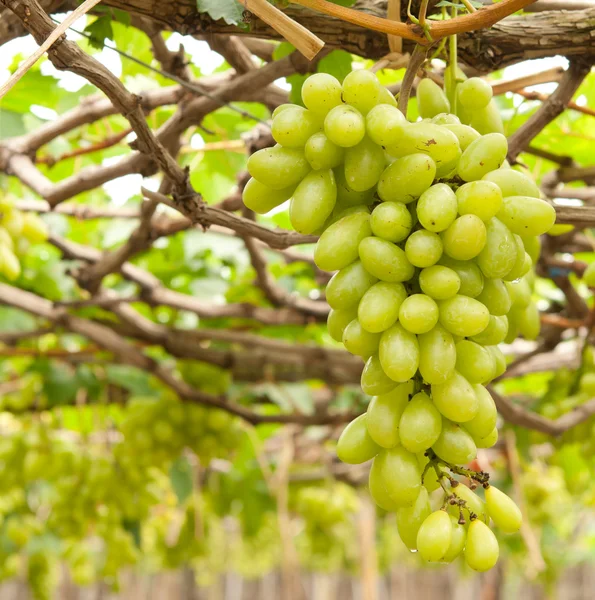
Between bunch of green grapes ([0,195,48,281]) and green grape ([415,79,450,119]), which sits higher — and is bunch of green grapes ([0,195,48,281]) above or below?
below

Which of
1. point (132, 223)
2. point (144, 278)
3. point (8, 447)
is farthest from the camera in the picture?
point (8, 447)

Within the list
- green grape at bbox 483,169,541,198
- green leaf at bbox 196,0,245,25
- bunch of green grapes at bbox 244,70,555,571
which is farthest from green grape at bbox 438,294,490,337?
green leaf at bbox 196,0,245,25

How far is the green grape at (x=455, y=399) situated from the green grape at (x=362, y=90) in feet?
0.77

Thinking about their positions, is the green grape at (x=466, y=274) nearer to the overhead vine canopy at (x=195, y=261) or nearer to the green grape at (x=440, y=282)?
the green grape at (x=440, y=282)

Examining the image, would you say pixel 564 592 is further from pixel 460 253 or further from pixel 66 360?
pixel 460 253

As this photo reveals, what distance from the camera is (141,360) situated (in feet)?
5.96

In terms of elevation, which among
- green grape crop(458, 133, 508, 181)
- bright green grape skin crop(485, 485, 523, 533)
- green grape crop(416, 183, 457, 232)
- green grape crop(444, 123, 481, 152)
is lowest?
bright green grape skin crop(485, 485, 523, 533)

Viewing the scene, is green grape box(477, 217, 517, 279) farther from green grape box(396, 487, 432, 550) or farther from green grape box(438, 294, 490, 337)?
green grape box(396, 487, 432, 550)

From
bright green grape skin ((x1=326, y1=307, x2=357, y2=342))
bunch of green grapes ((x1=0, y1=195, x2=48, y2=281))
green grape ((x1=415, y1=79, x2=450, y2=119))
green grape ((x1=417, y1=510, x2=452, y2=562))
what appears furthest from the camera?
bunch of green grapes ((x1=0, y1=195, x2=48, y2=281))

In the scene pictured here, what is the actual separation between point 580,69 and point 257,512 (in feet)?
8.46

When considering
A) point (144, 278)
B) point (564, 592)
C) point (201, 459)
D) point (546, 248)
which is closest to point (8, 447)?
point (201, 459)

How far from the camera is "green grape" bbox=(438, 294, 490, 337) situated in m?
0.56

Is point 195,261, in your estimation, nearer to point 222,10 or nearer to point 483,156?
point 222,10

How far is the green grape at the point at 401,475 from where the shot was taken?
55cm
